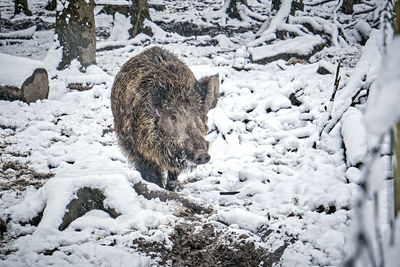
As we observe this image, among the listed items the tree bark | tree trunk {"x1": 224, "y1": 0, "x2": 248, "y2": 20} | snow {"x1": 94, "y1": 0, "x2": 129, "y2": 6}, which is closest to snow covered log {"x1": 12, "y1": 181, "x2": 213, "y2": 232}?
the tree bark

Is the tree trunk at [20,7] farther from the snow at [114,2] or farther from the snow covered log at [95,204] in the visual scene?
the snow covered log at [95,204]

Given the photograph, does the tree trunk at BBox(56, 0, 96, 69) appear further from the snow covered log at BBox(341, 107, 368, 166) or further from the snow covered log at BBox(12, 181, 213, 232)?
the snow covered log at BBox(341, 107, 368, 166)

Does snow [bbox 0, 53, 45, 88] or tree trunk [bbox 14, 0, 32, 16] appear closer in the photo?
snow [bbox 0, 53, 45, 88]

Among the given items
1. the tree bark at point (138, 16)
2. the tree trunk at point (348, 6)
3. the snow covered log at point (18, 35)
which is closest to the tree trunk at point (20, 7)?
the snow covered log at point (18, 35)

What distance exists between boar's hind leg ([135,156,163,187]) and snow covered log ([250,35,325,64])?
439 centimetres

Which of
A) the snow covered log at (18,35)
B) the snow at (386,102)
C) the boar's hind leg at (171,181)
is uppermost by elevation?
the snow at (386,102)

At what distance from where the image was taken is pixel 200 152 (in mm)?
3096

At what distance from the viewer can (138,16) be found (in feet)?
31.1

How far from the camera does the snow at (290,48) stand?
736cm

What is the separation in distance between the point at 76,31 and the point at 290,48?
444 centimetres

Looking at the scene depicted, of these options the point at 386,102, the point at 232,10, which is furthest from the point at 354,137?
the point at 232,10

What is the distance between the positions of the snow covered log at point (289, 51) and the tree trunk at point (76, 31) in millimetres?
3438

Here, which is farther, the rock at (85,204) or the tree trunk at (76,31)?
the tree trunk at (76,31)

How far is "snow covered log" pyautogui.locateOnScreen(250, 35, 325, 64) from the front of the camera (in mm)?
7347
